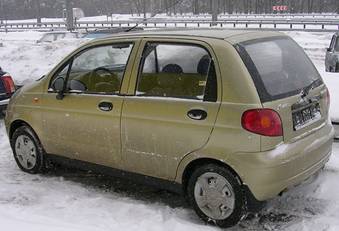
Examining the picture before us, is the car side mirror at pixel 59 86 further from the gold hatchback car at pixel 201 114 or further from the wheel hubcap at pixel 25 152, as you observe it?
the wheel hubcap at pixel 25 152

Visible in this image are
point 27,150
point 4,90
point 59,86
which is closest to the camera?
point 59,86

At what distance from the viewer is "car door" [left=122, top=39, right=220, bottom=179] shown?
177 inches

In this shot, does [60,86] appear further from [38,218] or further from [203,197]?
[203,197]

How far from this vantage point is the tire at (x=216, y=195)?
440 cm

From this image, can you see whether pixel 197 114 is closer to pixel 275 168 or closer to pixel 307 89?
pixel 275 168

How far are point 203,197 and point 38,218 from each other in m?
1.49

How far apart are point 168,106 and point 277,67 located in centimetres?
104

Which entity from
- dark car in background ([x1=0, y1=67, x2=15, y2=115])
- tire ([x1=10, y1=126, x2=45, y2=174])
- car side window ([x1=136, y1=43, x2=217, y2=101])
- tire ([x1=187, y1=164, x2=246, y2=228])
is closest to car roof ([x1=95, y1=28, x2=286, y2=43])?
car side window ([x1=136, y1=43, x2=217, y2=101])

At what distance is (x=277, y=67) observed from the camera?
4594 mm

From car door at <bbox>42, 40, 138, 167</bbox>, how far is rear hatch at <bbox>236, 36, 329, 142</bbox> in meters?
1.29

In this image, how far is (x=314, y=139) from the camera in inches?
184

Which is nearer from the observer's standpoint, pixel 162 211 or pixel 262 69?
pixel 262 69

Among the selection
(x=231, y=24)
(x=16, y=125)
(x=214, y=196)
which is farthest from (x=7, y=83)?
(x=231, y=24)

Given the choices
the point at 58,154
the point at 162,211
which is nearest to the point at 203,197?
the point at 162,211
